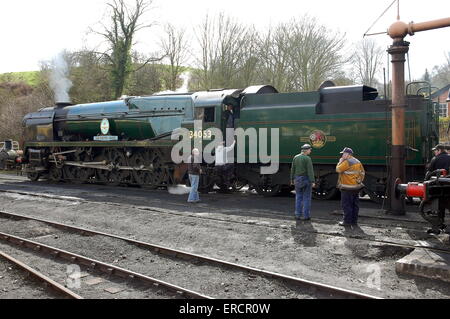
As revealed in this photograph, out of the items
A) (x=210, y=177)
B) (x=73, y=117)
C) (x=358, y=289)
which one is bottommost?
(x=358, y=289)

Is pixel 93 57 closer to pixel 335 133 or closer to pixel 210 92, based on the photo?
pixel 210 92

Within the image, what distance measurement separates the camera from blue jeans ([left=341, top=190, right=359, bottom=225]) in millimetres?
8148

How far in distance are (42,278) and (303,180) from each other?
539 centimetres

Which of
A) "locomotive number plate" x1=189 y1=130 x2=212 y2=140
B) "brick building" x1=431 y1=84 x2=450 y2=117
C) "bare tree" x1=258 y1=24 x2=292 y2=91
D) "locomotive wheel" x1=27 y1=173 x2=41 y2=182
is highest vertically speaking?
"bare tree" x1=258 y1=24 x2=292 y2=91

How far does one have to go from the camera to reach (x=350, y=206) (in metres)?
8.16

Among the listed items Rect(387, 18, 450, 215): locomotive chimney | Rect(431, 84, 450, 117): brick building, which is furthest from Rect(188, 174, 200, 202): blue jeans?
Rect(431, 84, 450, 117): brick building

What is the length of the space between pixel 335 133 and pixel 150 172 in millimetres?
6499

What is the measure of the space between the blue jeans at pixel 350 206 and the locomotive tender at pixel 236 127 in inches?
64.7

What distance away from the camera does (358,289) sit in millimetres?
5059

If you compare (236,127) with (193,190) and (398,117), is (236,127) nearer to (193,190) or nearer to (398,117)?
(193,190)

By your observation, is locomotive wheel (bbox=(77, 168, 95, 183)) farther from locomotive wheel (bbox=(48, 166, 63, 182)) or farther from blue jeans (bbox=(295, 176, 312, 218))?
blue jeans (bbox=(295, 176, 312, 218))

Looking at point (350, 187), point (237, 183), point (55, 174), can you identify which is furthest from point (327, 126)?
point (55, 174)

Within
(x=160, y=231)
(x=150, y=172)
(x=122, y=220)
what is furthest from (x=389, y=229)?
(x=150, y=172)

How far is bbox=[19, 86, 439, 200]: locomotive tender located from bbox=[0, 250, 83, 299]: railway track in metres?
7.03
